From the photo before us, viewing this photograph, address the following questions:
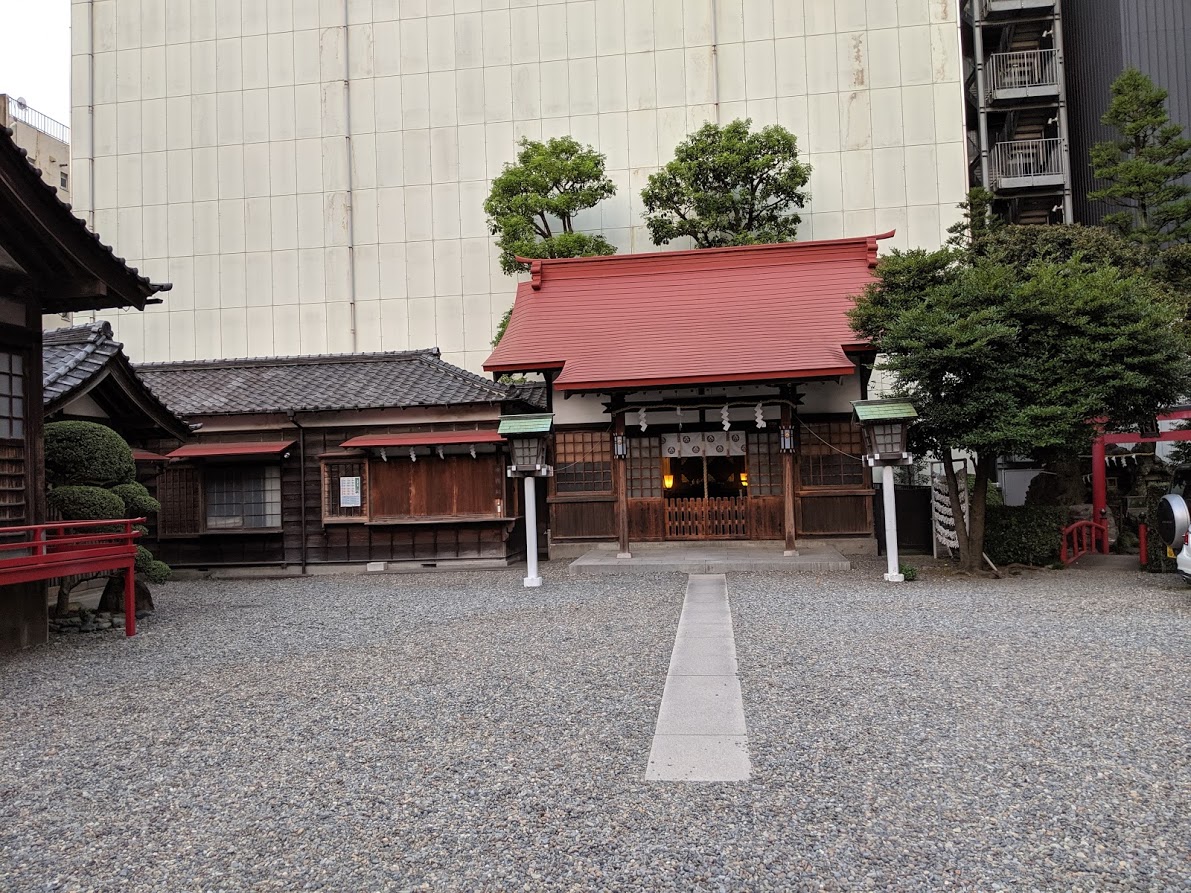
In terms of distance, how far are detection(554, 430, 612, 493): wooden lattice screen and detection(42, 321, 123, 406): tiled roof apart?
293 inches

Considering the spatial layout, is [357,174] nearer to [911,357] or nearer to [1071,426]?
[911,357]

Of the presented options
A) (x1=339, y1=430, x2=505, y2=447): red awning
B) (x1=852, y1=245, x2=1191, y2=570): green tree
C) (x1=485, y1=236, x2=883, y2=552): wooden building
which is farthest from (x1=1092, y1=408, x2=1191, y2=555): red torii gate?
(x1=339, y1=430, x2=505, y2=447): red awning

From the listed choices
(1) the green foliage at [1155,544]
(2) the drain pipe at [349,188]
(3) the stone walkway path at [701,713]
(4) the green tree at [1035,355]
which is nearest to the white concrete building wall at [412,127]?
(2) the drain pipe at [349,188]

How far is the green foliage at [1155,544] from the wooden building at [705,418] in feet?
13.4

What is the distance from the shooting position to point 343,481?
14641 millimetres

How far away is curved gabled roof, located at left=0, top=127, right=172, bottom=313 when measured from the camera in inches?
279

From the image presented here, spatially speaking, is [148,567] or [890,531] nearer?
[148,567]

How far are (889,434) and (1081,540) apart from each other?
558 centimetres

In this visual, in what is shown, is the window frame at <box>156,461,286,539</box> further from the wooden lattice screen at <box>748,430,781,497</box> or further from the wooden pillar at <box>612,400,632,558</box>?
the wooden lattice screen at <box>748,430,781,497</box>

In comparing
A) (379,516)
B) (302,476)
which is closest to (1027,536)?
(379,516)

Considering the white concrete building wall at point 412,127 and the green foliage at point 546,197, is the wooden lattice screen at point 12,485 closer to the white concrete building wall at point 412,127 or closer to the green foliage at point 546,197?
the green foliage at point 546,197

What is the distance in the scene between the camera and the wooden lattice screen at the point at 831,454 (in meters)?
14.2

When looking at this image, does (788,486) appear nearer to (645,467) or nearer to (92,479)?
(645,467)

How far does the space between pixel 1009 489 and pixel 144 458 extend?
22.5 m
